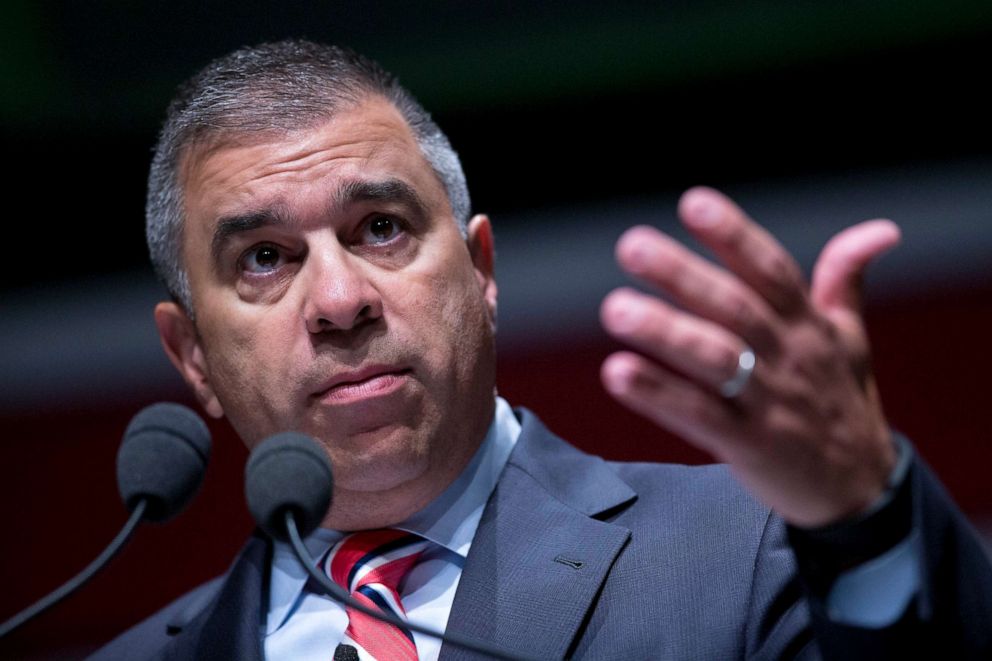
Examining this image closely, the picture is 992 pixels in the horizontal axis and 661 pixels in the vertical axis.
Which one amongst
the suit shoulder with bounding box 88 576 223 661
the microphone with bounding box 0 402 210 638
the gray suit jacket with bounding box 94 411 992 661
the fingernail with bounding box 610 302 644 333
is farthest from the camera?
the suit shoulder with bounding box 88 576 223 661

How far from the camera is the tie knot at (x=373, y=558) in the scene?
75.0 inches

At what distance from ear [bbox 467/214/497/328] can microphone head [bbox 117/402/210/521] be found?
2.32 ft

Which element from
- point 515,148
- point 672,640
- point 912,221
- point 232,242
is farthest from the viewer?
point 515,148

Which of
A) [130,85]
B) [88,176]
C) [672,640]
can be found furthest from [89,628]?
[672,640]

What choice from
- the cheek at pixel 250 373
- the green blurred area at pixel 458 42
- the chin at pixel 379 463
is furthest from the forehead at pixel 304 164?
the green blurred area at pixel 458 42

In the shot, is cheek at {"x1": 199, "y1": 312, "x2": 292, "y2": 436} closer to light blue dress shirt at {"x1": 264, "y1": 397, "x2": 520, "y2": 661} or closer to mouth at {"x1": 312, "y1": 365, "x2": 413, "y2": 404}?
mouth at {"x1": 312, "y1": 365, "x2": 413, "y2": 404}

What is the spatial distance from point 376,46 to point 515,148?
0.55 metres

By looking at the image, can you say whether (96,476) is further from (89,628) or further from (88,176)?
(88,176)

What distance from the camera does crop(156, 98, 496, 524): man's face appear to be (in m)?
1.85

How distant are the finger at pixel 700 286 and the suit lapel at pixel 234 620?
1071 mm

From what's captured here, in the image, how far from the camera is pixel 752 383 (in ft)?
3.88

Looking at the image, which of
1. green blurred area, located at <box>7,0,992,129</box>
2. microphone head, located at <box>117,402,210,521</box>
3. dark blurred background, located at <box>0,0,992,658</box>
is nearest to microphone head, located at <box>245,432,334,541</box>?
microphone head, located at <box>117,402,210,521</box>

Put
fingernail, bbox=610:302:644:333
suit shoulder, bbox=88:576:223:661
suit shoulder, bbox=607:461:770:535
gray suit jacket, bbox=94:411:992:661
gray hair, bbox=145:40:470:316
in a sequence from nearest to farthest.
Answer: fingernail, bbox=610:302:644:333, gray suit jacket, bbox=94:411:992:661, suit shoulder, bbox=607:461:770:535, gray hair, bbox=145:40:470:316, suit shoulder, bbox=88:576:223:661

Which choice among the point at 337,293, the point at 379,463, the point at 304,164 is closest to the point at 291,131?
the point at 304,164
